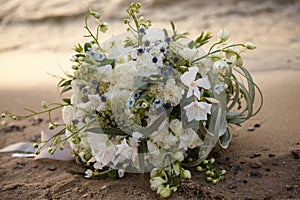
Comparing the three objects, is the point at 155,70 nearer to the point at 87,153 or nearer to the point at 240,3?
the point at 87,153

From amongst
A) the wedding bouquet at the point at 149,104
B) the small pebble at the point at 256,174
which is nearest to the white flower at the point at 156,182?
the wedding bouquet at the point at 149,104

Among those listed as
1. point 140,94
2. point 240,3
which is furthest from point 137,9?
point 240,3

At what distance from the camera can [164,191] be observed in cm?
151

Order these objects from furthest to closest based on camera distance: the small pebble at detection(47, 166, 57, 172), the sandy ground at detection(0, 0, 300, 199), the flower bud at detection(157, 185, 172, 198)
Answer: the small pebble at detection(47, 166, 57, 172) → the sandy ground at detection(0, 0, 300, 199) → the flower bud at detection(157, 185, 172, 198)

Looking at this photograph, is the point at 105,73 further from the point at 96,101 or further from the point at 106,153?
the point at 106,153

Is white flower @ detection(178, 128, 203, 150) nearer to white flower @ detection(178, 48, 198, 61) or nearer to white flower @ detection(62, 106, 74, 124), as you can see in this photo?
white flower @ detection(178, 48, 198, 61)

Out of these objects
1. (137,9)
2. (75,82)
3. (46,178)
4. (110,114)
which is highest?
(137,9)

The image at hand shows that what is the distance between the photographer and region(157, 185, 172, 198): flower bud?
4.95ft

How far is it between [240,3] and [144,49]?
3.40 meters

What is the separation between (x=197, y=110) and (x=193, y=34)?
2783 millimetres

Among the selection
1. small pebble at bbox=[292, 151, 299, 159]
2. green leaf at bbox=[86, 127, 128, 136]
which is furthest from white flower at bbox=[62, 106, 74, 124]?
small pebble at bbox=[292, 151, 299, 159]

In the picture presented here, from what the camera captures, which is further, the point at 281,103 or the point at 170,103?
the point at 281,103

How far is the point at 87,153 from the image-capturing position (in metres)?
1.75

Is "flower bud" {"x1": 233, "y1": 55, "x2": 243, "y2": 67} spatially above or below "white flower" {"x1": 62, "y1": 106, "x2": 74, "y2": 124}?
above
